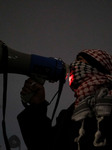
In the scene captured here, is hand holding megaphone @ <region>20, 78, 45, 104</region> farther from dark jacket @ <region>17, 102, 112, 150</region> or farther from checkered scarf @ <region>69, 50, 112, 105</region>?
checkered scarf @ <region>69, 50, 112, 105</region>

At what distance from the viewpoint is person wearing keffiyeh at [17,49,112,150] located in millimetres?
924

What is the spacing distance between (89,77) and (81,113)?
10.8 inches

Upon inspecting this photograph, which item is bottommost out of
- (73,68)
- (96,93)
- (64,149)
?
(64,149)

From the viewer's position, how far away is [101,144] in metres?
0.85

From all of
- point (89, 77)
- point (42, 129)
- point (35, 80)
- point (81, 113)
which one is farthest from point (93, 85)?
point (42, 129)

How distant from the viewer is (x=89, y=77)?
3.68 feet

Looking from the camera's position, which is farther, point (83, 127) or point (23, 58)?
point (23, 58)

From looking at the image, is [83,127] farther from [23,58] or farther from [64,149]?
[23,58]

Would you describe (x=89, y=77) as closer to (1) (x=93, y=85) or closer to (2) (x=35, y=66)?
(1) (x=93, y=85)

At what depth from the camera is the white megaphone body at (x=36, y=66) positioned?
3.86 ft

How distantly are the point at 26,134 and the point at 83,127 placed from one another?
62 centimetres

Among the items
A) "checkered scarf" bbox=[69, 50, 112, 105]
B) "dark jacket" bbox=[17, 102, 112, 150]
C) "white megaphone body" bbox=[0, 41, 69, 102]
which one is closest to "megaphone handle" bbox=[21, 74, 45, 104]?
"white megaphone body" bbox=[0, 41, 69, 102]

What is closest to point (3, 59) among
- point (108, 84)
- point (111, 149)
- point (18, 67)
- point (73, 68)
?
point (18, 67)

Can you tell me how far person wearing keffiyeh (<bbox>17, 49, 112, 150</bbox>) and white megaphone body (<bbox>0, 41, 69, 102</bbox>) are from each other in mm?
68
